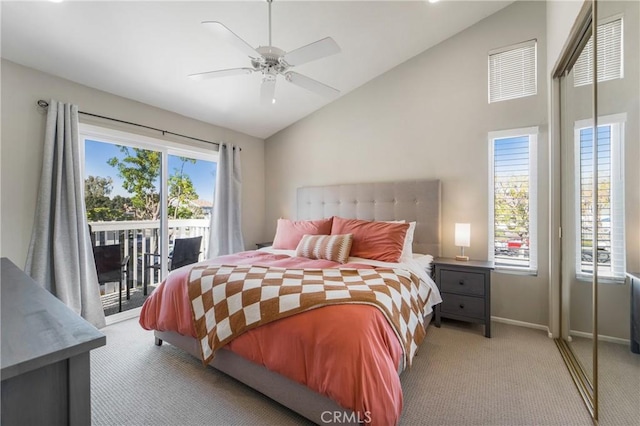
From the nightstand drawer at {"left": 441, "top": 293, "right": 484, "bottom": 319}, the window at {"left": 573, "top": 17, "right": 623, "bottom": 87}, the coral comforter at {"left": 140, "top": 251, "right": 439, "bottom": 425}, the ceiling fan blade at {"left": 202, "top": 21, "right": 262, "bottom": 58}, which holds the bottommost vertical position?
the nightstand drawer at {"left": 441, "top": 293, "right": 484, "bottom": 319}

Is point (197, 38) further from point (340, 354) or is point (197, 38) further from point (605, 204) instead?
point (605, 204)

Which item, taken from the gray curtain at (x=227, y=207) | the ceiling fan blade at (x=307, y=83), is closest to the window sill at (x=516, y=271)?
the ceiling fan blade at (x=307, y=83)

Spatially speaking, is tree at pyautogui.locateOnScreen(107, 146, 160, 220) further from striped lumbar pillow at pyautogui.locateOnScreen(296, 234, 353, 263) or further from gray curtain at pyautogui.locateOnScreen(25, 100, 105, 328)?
striped lumbar pillow at pyautogui.locateOnScreen(296, 234, 353, 263)

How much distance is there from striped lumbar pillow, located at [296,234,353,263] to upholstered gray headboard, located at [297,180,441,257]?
0.85 metres

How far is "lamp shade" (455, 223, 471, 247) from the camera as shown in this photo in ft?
9.76

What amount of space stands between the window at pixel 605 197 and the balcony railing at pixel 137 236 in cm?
422

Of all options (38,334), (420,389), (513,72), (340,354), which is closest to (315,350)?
(340,354)

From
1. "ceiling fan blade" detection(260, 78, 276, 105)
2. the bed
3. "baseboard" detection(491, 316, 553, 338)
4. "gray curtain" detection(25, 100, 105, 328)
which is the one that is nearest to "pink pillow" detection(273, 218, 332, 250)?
the bed

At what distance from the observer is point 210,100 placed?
3.52 meters

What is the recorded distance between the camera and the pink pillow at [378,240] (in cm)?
281

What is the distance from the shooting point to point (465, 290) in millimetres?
2791

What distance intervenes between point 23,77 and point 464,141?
14.2 ft

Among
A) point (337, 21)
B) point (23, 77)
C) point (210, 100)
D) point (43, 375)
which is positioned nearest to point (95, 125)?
point (23, 77)

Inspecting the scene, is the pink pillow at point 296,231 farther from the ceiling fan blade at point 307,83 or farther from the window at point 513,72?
the window at point 513,72
